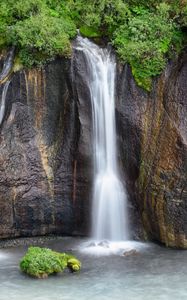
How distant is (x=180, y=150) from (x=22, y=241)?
5.23 m

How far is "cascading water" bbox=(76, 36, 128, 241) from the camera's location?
17.3 meters

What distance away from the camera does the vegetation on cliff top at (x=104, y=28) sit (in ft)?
56.9

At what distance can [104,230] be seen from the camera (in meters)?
17.4

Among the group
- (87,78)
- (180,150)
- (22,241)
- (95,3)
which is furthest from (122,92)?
(22,241)

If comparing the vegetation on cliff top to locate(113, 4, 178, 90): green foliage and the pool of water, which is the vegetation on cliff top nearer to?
locate(113, 4, 178, 90): green foliage

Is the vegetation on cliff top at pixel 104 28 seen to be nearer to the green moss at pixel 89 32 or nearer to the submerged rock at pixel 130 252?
the green moss at pixel 89 32

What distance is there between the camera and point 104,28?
60.8ft

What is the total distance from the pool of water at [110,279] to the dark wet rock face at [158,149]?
0.90 m

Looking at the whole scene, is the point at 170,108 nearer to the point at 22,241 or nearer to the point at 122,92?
the point at 122,92

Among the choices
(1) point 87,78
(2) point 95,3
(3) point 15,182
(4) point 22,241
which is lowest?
(4) point 22,241

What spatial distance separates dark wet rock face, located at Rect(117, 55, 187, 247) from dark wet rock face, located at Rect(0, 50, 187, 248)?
3cm

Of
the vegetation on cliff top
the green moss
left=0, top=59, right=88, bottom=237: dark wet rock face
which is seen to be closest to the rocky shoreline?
left=0, top=59, right=88, bottom=237: dark wet rock face

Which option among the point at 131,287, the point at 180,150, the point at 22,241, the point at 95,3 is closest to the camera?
the point at 131,287

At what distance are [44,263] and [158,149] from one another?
473 centimetres
